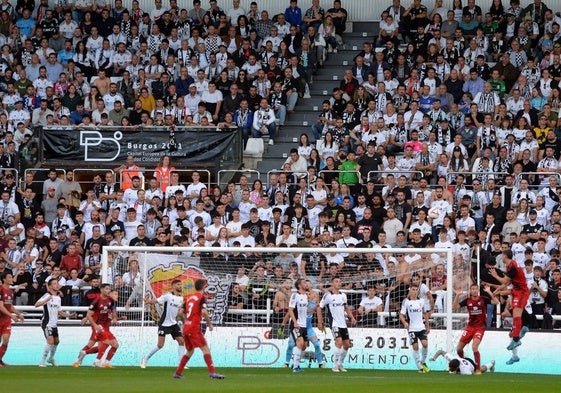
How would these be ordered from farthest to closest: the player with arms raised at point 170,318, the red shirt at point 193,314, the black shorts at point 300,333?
1. the black shorts at point 300,333
2. the player with arms raised at point 170,318
3. the red shirt at point 193,314

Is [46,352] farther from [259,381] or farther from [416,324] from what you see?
[416,324]

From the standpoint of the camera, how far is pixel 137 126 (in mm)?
31953

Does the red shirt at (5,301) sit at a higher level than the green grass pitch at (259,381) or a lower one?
higher

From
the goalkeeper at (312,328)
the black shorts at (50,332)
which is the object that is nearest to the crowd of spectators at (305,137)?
the goalkeeper at (312,328)

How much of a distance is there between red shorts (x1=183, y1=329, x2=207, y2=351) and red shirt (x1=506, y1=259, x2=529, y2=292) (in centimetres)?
595

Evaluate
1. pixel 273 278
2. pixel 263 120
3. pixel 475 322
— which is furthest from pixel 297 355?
pixel 263 120

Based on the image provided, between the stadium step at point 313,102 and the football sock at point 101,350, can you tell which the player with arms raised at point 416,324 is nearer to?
the football sock at point 101,350

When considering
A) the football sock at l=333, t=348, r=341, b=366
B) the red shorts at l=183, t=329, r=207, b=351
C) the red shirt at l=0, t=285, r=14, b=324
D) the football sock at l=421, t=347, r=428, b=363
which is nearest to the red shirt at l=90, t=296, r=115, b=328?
the red shirt at l=0, t=285, r=14, b=324

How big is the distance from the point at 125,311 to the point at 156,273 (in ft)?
3.37

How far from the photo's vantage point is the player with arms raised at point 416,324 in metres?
25.1

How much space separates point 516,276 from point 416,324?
7.48 ft

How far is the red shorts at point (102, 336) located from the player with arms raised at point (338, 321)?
13.5 feet

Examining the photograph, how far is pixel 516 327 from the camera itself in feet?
79.4

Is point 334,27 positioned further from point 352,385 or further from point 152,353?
point 352,385
